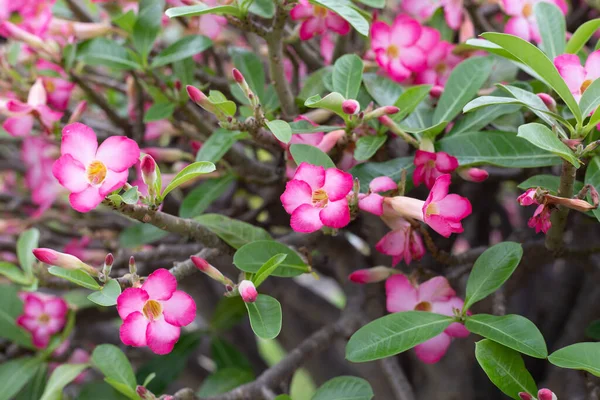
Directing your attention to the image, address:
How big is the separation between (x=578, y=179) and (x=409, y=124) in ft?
0.65

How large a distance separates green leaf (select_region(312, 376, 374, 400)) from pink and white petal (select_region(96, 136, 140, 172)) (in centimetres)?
32

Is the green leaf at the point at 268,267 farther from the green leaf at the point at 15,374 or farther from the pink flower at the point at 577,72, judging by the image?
the green leaf at the point at 15,374

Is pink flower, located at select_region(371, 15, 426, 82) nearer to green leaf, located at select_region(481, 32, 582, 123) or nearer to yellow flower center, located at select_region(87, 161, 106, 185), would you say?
green leaf, located at select_region(481, 32, 582, 123)

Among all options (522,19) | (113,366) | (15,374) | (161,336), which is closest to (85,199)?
(161,336)

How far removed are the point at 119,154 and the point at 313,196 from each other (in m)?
0.18

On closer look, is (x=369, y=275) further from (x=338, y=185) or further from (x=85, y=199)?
(x=85, y=199)

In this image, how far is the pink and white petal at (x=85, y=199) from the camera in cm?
56

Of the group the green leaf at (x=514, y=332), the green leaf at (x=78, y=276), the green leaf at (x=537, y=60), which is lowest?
the green leaf at (x=78, y=276)

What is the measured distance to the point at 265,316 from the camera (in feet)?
1.97

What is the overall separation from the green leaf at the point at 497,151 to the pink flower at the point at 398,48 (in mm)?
131

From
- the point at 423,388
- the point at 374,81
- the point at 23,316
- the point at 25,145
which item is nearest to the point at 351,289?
the point at 423,388

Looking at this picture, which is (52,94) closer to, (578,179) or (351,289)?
(351,289)

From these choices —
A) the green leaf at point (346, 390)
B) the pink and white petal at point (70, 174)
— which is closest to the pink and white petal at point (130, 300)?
the pink and white petal at point (70, 174)

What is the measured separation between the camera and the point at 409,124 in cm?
75
